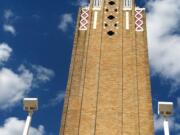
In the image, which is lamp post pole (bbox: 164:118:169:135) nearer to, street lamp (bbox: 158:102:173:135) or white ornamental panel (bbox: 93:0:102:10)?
street lamp (bbox: 158:102:173:135)

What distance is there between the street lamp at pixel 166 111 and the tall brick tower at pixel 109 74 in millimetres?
5415

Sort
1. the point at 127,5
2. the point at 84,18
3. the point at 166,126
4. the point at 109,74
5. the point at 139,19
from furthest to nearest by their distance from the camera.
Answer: the point at 127,5 → the point at 84,18 → the point at 139,19 → the point at 109,74 → the point at 166,126

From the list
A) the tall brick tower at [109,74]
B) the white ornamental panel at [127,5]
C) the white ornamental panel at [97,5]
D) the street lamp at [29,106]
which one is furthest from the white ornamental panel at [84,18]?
the street lamp at [29,106]

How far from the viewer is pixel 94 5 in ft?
97.4

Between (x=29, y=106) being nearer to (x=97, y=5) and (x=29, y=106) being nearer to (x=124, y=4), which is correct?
(x=97, y=5)

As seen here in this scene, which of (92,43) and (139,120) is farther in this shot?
(92,43)

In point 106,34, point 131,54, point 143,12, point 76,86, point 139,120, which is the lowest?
point 139,120

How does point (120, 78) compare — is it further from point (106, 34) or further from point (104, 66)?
point (106, 34)

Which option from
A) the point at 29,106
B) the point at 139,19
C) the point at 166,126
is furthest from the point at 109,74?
the point at 166,126

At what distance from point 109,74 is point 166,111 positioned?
29.6ft

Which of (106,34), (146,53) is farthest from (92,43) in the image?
(146,53)

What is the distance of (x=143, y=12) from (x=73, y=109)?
366 inches

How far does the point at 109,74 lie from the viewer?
24.7 meters

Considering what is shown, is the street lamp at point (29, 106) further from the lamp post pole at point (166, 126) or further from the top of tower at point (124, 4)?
the top of tower at point (124, 4)
